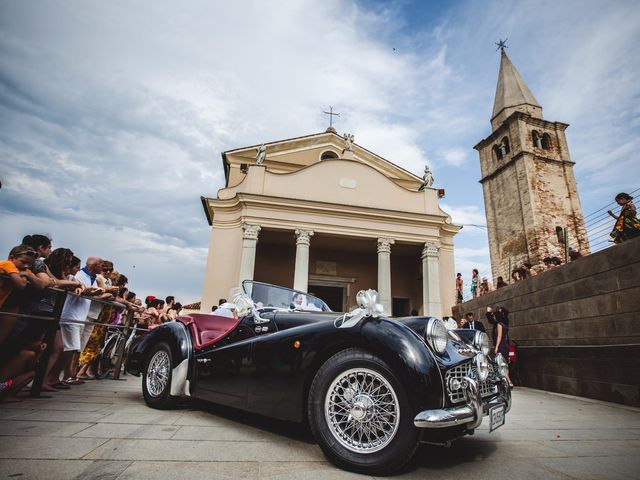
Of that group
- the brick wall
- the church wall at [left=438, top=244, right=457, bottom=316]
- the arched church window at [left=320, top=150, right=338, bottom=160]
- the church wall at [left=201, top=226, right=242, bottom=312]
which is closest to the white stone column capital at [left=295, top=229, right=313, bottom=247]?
the church wall at [left=201, top=226, right=242, bottom=312]

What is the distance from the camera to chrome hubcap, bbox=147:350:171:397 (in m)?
3.22

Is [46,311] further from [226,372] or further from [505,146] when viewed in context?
[505,146]

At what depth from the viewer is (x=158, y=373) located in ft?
10.9

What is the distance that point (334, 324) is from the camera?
215 cm

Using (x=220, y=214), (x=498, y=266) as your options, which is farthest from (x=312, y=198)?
(x=498, y=266)

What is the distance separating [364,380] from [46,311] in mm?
3627

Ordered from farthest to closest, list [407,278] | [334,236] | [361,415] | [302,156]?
[302,156], [407,278], [334,236], [361,415]

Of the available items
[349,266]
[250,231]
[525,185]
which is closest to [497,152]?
[525,185]

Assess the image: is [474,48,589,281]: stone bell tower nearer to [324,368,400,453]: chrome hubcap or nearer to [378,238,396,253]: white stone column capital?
[378,238,396,253]: white stone column capital

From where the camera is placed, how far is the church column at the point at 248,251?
36.2 feet

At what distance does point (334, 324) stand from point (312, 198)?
434 inches

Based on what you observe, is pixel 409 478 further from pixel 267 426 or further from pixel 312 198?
pixel 312 198

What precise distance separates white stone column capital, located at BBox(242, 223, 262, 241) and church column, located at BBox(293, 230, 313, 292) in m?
1.47

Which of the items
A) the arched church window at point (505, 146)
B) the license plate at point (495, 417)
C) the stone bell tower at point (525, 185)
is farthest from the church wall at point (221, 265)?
the arched church window at point (505, 146)
